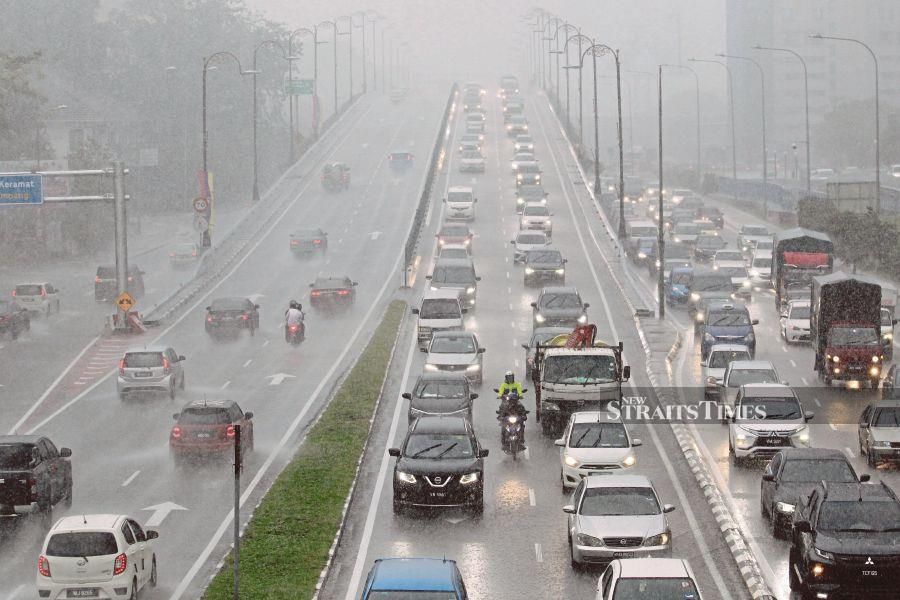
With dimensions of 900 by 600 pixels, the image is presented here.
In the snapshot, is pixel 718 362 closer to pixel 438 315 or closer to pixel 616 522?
pixel 438 315

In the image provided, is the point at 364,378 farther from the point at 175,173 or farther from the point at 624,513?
the point at 175,173

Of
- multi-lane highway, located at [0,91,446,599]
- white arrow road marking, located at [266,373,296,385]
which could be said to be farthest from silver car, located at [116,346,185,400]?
white arrow road marking, located at [266,373,296,385]

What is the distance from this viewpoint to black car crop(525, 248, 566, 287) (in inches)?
2468

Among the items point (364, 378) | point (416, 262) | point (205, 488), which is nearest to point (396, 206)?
point (416, 262)

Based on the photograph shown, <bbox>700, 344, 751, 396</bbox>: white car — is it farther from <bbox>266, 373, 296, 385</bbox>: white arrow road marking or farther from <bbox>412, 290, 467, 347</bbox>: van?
<bbox>266, 373, 296, 385</bbox>: white arrow road marking

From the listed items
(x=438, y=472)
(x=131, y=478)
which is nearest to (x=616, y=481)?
(x=438, y=472)

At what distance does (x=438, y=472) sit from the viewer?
89.6 feet

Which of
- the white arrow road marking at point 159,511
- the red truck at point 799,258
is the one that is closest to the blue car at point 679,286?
the red truck at point 799,258

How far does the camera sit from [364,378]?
43.2 metres

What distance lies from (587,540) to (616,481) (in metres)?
1.43

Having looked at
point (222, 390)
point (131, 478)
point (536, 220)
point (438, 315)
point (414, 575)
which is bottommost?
point (131, 478)

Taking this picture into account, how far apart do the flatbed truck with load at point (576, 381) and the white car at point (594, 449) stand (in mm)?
4775

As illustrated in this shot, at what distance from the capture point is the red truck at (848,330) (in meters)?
42.0

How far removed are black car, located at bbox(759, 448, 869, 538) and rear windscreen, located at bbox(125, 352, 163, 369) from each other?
71.8 ft
